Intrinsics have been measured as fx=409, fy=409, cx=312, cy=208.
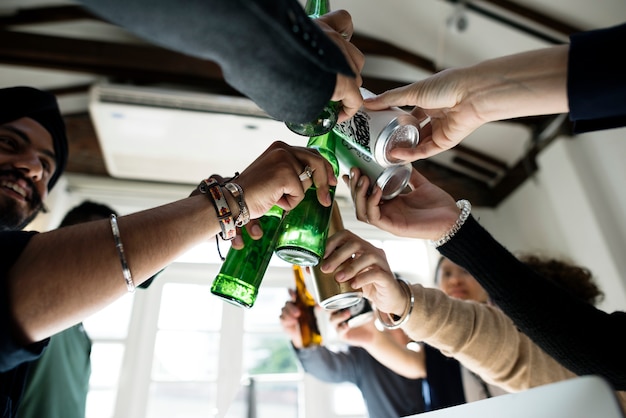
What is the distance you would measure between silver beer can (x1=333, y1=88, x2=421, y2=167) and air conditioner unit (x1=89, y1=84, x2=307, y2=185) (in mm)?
1380

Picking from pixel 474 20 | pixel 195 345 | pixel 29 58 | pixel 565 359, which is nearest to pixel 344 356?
pixel 565 359

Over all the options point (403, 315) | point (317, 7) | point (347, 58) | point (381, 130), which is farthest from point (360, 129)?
point (403, 315)

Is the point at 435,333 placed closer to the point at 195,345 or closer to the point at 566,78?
the point at 566,78

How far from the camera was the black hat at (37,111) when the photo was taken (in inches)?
38.0

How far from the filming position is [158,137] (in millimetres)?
2143

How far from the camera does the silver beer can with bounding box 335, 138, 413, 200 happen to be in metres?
0.58

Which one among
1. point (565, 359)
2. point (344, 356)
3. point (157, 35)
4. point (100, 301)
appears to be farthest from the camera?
point (344, 356)

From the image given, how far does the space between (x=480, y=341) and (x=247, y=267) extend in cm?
46

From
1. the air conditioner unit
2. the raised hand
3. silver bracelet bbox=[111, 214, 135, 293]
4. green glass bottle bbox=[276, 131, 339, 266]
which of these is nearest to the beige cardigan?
the raised hand

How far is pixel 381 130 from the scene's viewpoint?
20.4 inches

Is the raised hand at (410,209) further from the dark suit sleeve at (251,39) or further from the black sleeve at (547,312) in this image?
the dark suit sleeve at (251,39)

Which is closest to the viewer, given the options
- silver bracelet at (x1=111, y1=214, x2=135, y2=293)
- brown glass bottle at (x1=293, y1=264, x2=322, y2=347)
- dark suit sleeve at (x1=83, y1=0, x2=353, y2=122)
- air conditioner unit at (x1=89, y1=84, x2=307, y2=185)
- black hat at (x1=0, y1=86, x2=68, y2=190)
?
dark suit sleeve at (x1=83, y1=0, x2=353, y2=122)

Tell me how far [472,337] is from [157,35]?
0.71 metres

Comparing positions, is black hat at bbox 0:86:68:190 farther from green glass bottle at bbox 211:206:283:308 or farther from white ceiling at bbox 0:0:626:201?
white ceiling at bbox 0:0:626:201
